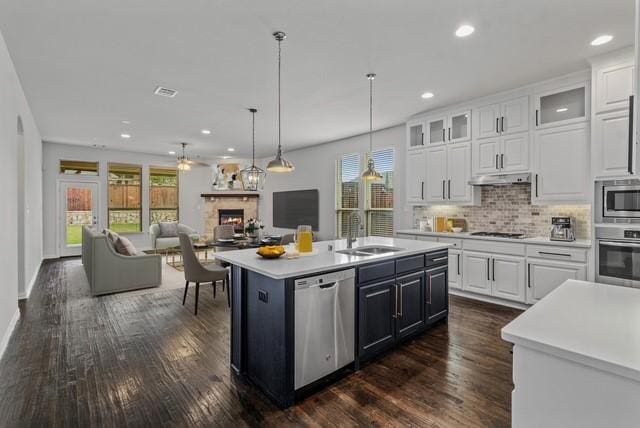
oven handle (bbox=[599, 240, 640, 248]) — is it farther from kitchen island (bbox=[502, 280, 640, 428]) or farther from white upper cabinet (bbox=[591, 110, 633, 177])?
kitchen island (bbox=[502, 280, 640, 428])

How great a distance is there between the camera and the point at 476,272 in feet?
14.5

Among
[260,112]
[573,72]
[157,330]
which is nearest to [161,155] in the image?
[260,112]

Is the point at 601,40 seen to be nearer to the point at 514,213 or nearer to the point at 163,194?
the point at 514,213

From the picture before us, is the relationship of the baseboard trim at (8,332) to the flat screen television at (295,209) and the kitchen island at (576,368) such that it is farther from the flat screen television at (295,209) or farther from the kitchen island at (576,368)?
the flat screen television at (295,209)

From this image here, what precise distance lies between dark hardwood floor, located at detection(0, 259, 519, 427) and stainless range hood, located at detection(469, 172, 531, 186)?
1.73 metres

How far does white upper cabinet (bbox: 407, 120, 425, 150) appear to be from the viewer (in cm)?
530

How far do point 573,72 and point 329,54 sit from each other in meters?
2.87

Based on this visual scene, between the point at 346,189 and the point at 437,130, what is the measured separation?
2.65 metres

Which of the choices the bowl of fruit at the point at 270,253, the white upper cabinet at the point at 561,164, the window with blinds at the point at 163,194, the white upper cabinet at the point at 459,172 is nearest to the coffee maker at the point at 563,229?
the white upper cabinet at the point at 561,164

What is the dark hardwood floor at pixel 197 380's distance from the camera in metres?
2.04

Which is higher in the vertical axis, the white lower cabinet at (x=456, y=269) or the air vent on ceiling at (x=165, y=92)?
the air vent on ceiling at (x=165, y=92)

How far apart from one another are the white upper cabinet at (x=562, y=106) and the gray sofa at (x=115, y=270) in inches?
232

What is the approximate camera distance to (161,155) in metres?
9.36

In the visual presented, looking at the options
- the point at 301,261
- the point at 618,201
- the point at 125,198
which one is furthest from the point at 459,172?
the point at 125,198
